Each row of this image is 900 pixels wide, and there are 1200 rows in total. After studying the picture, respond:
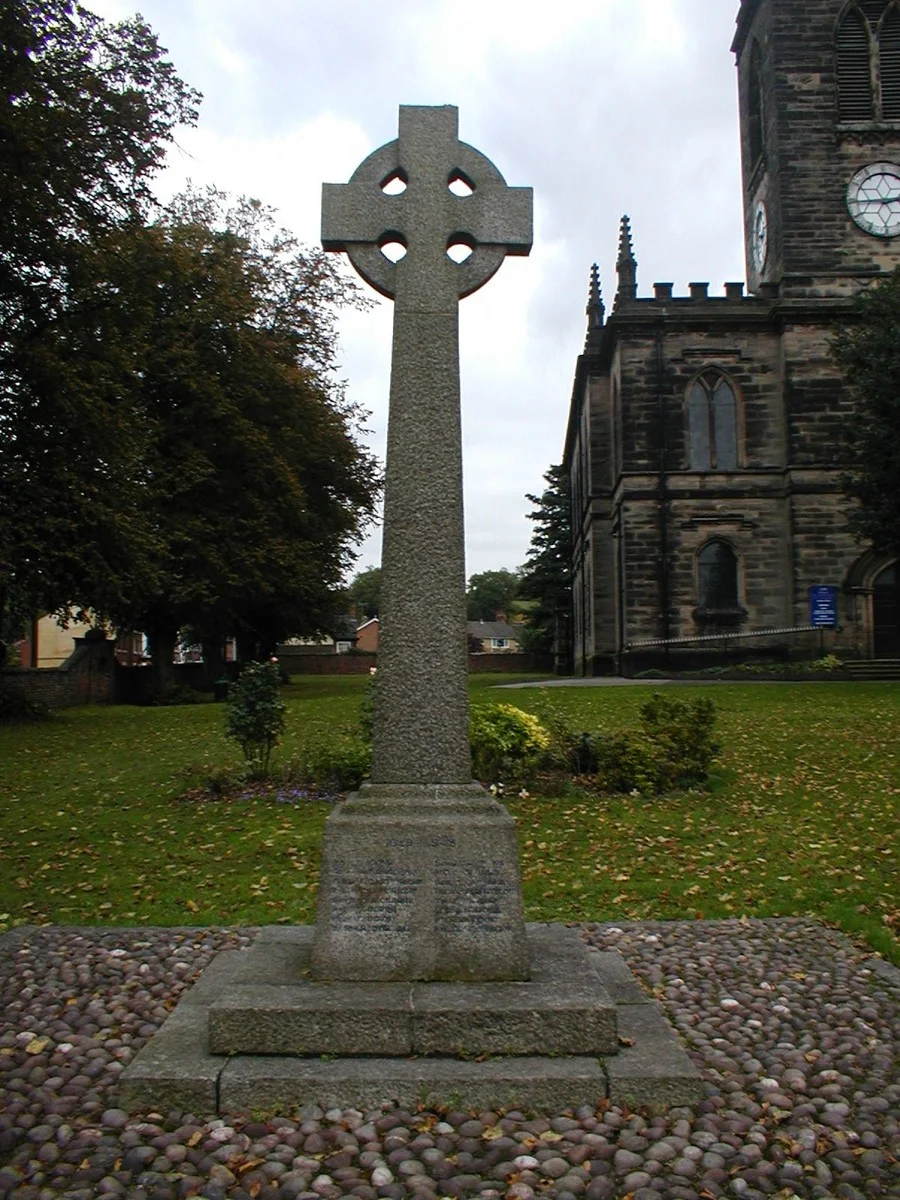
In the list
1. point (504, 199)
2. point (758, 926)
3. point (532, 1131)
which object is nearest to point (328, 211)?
point (504, 199)

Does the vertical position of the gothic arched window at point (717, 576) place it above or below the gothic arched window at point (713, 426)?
below

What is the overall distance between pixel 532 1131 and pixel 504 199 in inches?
163

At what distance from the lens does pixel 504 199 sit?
514 cm

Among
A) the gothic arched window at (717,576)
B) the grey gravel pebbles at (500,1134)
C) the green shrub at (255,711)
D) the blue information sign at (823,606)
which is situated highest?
the gothic arched window at (717,576)

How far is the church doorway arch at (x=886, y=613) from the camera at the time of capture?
32281 millimetres

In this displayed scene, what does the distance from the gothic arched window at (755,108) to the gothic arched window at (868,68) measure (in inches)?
112

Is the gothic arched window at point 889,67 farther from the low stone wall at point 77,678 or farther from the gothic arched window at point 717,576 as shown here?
the low stone wall at point 77,678

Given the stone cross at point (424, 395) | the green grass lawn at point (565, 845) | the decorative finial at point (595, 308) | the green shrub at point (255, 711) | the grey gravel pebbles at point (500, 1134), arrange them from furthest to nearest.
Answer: the decorative finial at point (595, 308), the green shrub at point (255, 711), the green grass lawn at point (565, 845), the stone cross at point (424, 395), the grey gravel pebbles at point (500, 1134)

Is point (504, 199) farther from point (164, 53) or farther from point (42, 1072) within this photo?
point (164, 53)

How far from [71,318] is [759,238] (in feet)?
86.7

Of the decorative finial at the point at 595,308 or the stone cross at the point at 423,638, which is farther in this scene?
the decorative finial at the point at 595,308

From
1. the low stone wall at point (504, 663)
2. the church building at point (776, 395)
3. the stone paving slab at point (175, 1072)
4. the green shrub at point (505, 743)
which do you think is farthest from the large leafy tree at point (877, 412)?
the low stone wall at point (504, 663)

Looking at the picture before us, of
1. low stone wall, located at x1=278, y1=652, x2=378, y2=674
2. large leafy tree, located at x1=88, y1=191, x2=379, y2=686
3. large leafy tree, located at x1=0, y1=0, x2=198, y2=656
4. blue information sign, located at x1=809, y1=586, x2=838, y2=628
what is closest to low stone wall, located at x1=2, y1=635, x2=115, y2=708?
large leafy tree, located at x1=88, y1=191, x2=379, y2=686

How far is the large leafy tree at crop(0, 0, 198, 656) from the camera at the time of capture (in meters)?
18.7
